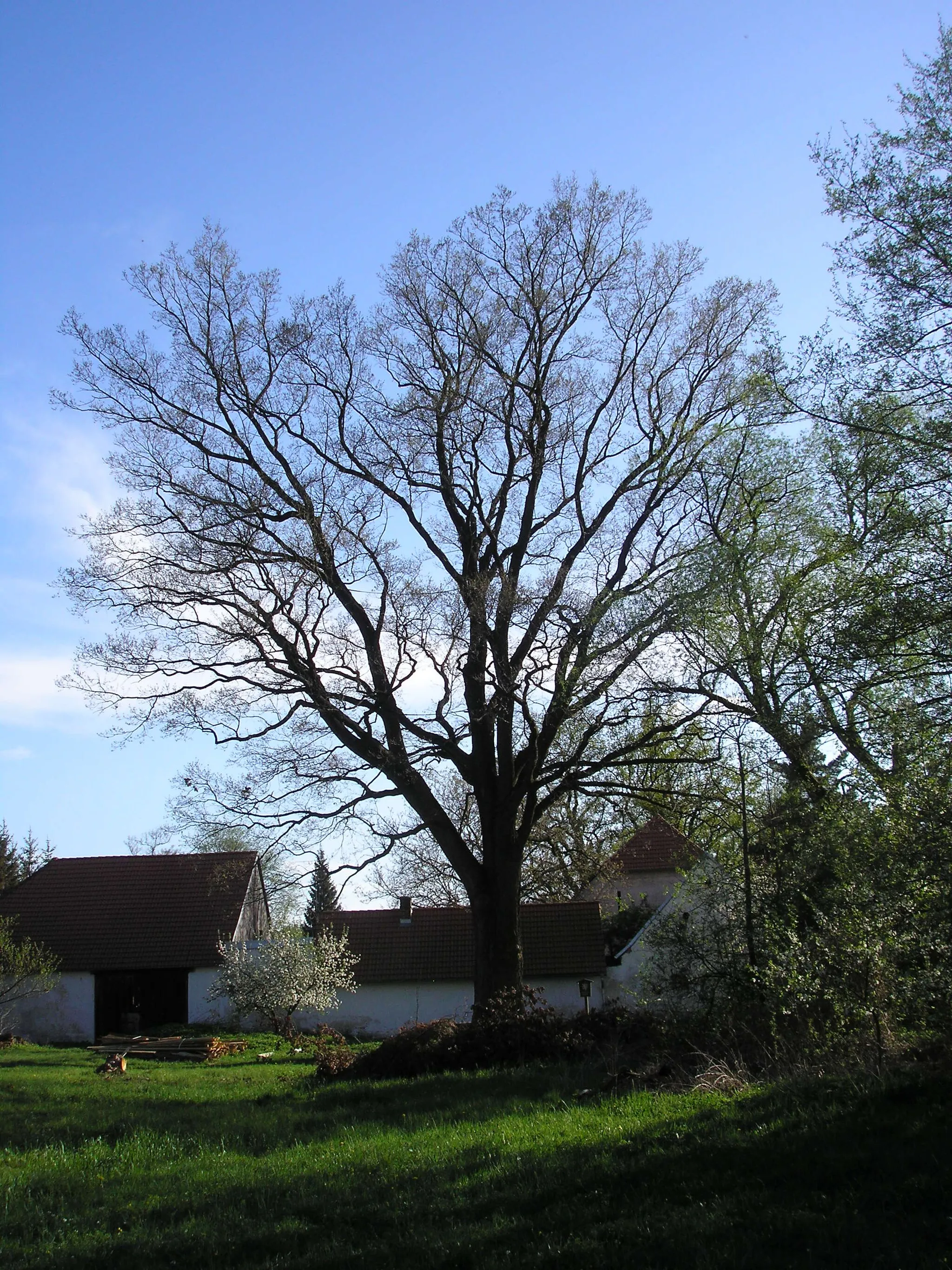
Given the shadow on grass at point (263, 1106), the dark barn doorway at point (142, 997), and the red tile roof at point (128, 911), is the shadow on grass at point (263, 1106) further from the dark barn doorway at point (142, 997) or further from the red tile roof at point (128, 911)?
the dark barn doorway at point (142, 997)

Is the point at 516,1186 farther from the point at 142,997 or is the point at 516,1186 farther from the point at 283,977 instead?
the point at 142,997

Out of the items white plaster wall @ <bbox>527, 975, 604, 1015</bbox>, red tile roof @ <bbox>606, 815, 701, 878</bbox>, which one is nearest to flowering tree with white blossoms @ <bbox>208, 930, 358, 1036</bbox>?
white plaster wall @ <bbox>527, 975, 604, 1015</bbox>

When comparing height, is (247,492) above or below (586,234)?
below

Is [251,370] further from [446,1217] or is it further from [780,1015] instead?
[446,1217]

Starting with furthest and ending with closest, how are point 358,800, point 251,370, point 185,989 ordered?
point 185,989 < point 251,370 < point 358,800

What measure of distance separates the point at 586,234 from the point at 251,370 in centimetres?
677

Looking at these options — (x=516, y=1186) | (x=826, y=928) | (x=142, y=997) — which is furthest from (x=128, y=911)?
(x=516, y=1186)

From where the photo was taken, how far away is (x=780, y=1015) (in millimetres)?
11289

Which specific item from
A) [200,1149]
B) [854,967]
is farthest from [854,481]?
[200,1149]

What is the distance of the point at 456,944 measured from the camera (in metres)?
32.1

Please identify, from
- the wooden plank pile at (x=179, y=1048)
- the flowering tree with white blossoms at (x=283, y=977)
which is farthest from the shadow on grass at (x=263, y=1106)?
the flowering tree with white blossoms at (x=283, y=977)

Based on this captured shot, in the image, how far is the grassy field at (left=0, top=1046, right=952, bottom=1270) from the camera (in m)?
5.76

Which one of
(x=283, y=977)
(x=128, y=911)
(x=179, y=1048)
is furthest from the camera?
(x=128, y=911)

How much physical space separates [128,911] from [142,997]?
3.09 meters
